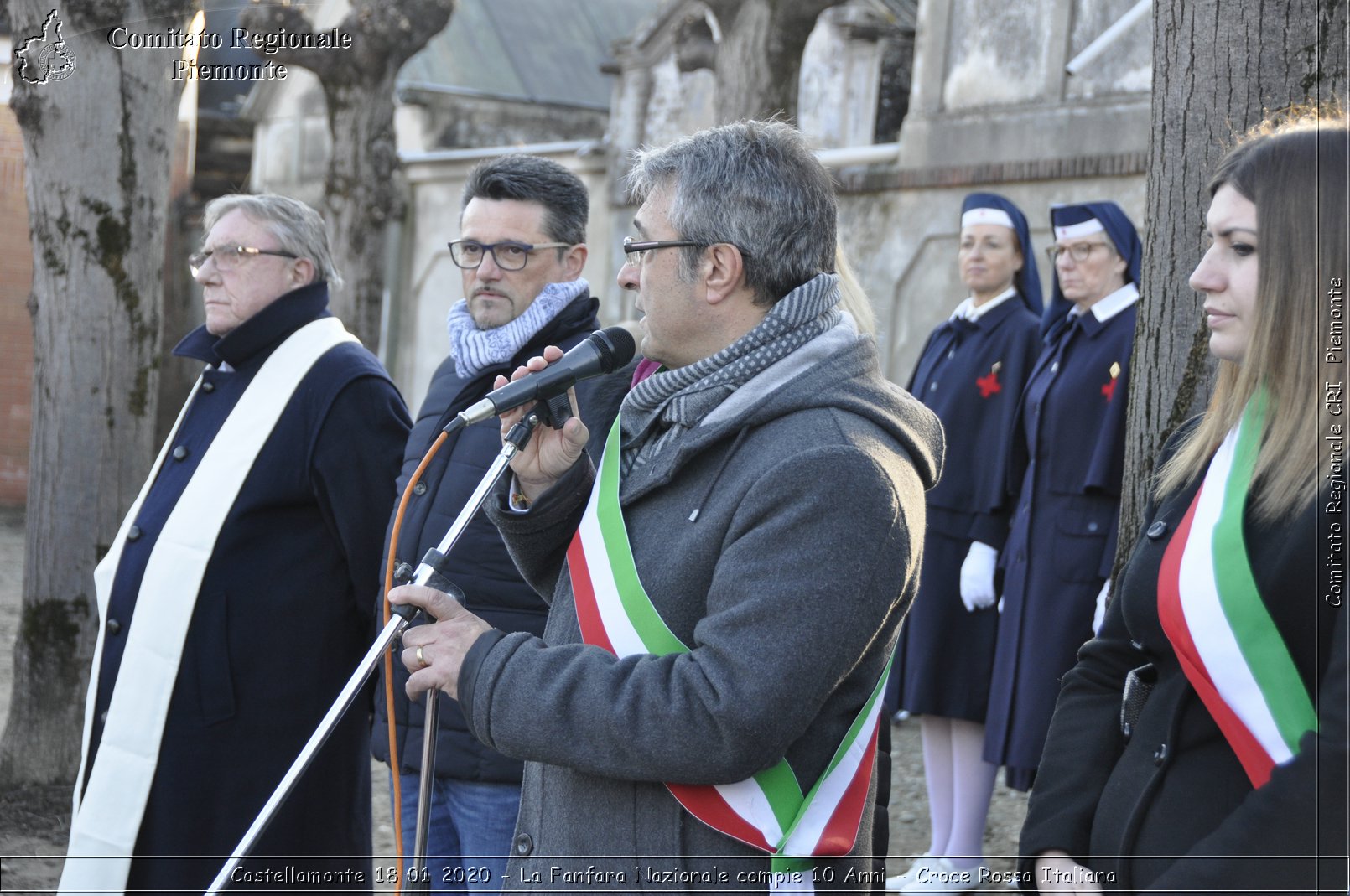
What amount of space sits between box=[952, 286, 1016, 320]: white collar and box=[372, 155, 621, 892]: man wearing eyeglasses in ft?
7.64

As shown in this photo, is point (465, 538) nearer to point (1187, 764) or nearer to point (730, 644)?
point (730, 644)

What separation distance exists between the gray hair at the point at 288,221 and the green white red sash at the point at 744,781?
193 cm

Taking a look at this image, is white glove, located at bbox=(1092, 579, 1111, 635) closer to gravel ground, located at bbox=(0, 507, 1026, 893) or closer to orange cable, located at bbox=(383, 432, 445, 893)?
gravel ground, located at bbox=(0, 507, 1026, 893)

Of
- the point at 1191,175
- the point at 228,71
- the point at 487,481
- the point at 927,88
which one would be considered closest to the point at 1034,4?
the point at 927,88

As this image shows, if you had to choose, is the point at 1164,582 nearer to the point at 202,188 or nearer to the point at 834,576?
the point at 834,576

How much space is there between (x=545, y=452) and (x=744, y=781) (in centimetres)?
71

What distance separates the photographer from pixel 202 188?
18.6m

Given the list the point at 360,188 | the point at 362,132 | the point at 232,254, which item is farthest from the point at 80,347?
the point at 362,132

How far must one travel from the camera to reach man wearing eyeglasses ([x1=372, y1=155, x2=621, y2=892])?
3.11 meters

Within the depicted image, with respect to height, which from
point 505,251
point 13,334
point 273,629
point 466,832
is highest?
point 13,334

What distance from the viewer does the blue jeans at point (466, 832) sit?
3064mm

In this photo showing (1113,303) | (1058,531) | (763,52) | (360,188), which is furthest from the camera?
(360,188)

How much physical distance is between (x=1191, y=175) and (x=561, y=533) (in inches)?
63.7

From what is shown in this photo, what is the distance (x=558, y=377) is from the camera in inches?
94.7
